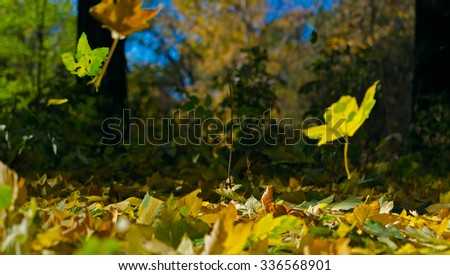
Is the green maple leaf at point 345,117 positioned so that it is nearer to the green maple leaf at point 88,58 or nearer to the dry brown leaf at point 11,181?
the green maple leaf at point 88,58

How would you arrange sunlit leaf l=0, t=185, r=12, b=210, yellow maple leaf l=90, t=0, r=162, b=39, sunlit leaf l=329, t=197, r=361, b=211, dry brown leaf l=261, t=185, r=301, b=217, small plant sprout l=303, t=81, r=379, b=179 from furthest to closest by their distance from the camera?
sunlit leaf l=329, t=197, r=361, b=211 → dry brown leaf l=261, t=185, r=301, b=217 → small plant sprout l=303, t=81, r=379, b=179 → yellow maple leaf l=90, t=0, r=162, b=39 → sunlit leaf l=0, t=185, r=12, b=210

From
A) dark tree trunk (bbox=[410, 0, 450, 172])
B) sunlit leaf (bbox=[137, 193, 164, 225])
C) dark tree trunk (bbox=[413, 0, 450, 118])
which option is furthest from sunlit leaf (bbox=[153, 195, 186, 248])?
dark tree trunk (bbox=[413, 0, 450, 118])

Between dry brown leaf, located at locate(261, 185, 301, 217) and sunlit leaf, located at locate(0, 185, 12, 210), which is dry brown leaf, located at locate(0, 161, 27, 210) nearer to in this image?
sunlit leaf, located at locate(0, 185, 12, 210)

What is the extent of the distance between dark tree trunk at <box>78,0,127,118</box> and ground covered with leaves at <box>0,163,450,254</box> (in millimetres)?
2399

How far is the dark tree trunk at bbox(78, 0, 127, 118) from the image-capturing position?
4.14 meters

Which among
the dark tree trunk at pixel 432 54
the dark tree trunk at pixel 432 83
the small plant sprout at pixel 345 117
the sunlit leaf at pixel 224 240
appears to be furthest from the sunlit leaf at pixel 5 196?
the dark tree trunk at pixel 432 54

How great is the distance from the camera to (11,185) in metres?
1.03

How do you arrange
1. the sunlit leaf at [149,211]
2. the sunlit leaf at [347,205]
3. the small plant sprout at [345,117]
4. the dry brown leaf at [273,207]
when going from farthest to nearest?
the sunlit leaf at [347,205] → the dry brown leaf at [273,207] → the sunlit leaf at [149,211] → the small plant sprout at [345,117]

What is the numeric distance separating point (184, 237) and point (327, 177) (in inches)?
71.9

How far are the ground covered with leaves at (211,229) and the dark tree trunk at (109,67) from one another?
2399 millimetres

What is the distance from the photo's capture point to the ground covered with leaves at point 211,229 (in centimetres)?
103

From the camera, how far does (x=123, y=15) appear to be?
1137mm

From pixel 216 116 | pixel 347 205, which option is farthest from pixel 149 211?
pixel 216 116
